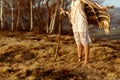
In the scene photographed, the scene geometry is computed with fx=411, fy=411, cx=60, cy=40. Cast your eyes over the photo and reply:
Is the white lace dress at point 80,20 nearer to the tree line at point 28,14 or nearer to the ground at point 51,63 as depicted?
the ground at point 51,63

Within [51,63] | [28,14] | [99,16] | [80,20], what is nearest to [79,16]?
[80,20]

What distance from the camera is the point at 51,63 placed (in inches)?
457

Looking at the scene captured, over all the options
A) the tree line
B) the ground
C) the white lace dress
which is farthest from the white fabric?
the tree line

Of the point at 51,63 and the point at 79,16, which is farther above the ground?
the point at 79,16

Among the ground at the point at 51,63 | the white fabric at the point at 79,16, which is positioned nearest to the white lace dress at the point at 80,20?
the white fabric at the point at 79,16

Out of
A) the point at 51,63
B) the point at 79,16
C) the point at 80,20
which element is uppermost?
the point at 79,16

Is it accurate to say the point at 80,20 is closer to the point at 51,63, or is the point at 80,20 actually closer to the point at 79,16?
the point at 79,16

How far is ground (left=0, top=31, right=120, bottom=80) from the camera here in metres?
10.1

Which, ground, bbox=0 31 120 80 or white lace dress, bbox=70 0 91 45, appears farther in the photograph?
white lace dress, bbox=70 0 91 45

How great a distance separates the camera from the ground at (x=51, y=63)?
33.2 ft

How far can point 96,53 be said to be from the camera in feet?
40.7

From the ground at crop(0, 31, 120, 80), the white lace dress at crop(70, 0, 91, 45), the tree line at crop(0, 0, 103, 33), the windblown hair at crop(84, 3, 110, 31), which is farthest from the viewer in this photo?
the tree line at crop(0, 0, 103, 33)

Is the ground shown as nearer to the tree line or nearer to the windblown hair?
the windblown hair

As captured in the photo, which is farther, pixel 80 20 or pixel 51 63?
pixel 51 63
